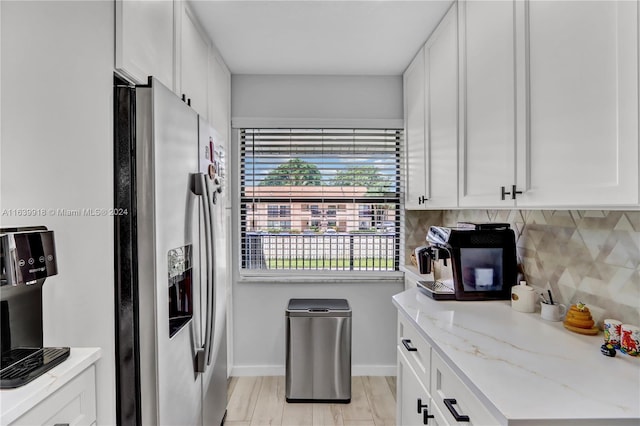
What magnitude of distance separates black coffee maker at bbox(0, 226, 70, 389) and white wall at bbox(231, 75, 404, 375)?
204 centimetres

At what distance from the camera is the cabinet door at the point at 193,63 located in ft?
6.24

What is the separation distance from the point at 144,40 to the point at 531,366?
177 centimetres

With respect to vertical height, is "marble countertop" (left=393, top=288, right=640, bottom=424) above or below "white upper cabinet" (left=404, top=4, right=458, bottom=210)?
below

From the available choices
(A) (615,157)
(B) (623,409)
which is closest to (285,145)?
(A) (615,157)

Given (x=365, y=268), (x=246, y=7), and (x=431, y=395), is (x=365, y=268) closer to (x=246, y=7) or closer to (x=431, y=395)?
(x=431, y=395)

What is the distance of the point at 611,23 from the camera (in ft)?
3.07

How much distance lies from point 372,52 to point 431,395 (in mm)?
2134

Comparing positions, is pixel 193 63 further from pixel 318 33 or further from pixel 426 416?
pixel 426 416

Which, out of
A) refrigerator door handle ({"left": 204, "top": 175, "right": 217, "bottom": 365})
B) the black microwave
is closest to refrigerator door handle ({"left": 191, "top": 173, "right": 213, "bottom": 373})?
refrigerator door handle ({"left": 204, "top": 175, "right": 217, "bottom": 365})

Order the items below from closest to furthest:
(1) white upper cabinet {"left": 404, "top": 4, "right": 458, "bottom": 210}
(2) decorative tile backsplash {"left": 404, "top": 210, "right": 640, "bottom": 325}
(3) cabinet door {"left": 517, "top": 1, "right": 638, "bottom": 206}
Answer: (3) cabinet door {"left": 517, "top": 1, "right": 638, "bottom": 206}, (2) decorative tile backsplash {"left": 404, "top": 210, "right": 640, "bottom": 325}, (1) white upper cabinet {"left": 404, "top": 4, "right": 458, "bottom": 210}

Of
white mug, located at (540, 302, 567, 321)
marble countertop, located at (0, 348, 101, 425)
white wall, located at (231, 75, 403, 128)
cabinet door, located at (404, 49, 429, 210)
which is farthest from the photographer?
white wall, located at (231, 75, 403, 128)

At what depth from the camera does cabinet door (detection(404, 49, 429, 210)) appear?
2447 millimetres

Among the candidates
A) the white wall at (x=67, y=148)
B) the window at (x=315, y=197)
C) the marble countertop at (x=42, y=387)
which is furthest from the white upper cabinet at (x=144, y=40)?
the window at (x=315, y=197)

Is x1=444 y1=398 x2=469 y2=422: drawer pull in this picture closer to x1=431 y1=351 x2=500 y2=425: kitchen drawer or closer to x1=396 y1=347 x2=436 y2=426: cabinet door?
x1=431 y1=351 x2=500 y2=425: kitchen drawer
